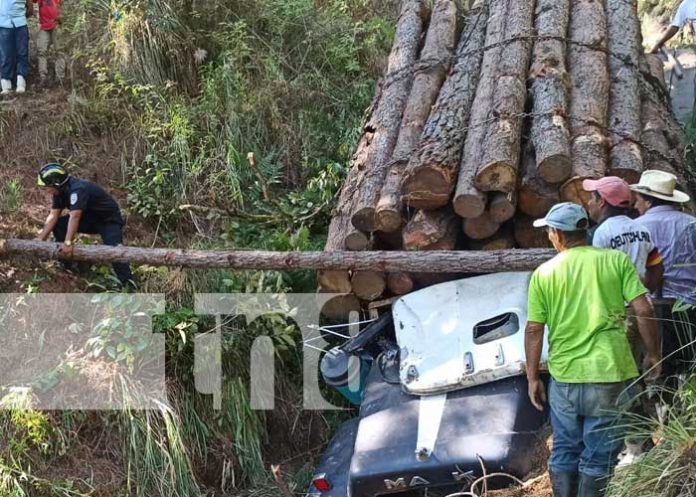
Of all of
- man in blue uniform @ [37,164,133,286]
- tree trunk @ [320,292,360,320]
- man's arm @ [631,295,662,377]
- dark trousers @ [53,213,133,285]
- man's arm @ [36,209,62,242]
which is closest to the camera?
man's arm @ [631,295,662,377]

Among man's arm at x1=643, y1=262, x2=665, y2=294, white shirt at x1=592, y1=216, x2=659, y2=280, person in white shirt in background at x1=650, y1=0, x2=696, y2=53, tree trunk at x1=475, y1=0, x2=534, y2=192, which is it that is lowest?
man's arm at x1=643, y1=262, x2=665, y2=294

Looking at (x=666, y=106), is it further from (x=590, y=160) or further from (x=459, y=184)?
(x=459, y=184)

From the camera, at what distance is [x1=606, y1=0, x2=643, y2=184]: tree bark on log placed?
22.5 feet

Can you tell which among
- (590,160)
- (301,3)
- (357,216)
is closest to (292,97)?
(301,3)

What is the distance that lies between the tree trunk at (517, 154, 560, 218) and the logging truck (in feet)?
2.30

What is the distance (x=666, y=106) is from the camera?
29.5 feet

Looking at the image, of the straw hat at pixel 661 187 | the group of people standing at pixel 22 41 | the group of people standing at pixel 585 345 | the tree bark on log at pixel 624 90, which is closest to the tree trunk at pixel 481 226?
the tree bark on log at pixel 624 90

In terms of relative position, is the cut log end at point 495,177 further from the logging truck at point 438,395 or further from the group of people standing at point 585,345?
the group of people standing at point 585,345

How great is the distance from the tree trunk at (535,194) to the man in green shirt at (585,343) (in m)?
1.86

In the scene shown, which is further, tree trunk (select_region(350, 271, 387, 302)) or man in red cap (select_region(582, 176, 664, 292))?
tree trunk (select_region(350, 271, 387, 302))

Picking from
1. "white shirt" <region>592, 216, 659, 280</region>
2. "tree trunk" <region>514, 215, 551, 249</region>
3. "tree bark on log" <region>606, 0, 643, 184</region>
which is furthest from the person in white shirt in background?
"white shirt" <region>592, 216, 659, 280</region>

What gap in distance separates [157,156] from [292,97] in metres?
1.83

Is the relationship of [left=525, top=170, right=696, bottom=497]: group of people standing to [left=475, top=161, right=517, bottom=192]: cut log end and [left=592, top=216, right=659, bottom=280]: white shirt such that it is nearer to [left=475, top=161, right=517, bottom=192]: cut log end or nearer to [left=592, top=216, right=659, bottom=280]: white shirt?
[left=592, top=216, right=659, bottom=280]: white shirt

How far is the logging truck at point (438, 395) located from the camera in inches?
201
